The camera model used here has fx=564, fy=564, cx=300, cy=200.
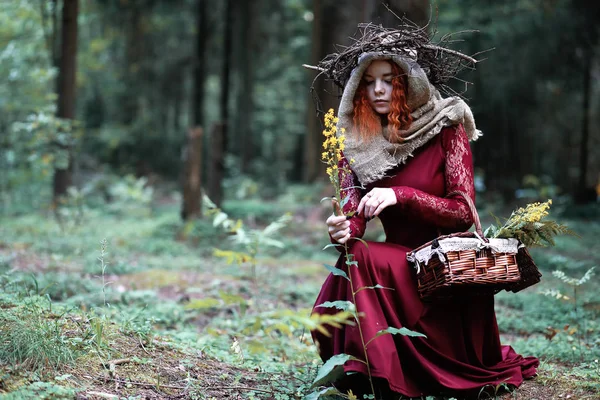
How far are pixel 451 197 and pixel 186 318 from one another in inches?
118

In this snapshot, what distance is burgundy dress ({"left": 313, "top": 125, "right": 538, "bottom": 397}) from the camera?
3.02m

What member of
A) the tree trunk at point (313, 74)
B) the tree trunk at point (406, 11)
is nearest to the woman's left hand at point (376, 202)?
the tree trunk at point (406, 11)

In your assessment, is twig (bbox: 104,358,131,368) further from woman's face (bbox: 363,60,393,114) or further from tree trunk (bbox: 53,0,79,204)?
tree trunk (bbox: 53,0,79,204)

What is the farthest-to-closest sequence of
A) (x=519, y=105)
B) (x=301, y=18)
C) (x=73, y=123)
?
(x=301, y=18)
(x=519, y=105)
(x=73, y=123)

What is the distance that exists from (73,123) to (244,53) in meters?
11.8

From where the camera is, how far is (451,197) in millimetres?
3314

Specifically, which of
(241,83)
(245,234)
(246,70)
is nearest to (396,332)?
(245,234)

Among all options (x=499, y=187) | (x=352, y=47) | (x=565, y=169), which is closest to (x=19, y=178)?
(x=499, y=187)

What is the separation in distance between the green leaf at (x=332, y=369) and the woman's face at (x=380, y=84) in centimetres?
153

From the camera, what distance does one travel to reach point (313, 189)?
15430 millimetres

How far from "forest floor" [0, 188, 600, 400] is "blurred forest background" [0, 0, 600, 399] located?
0.8 inches

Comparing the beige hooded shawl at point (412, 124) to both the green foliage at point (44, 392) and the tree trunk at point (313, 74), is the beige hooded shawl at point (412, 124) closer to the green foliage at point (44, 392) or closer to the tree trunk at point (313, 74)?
the green foliage at point (44, 392)

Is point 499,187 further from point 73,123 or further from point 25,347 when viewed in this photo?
point 25,347

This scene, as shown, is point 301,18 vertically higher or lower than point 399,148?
higher
